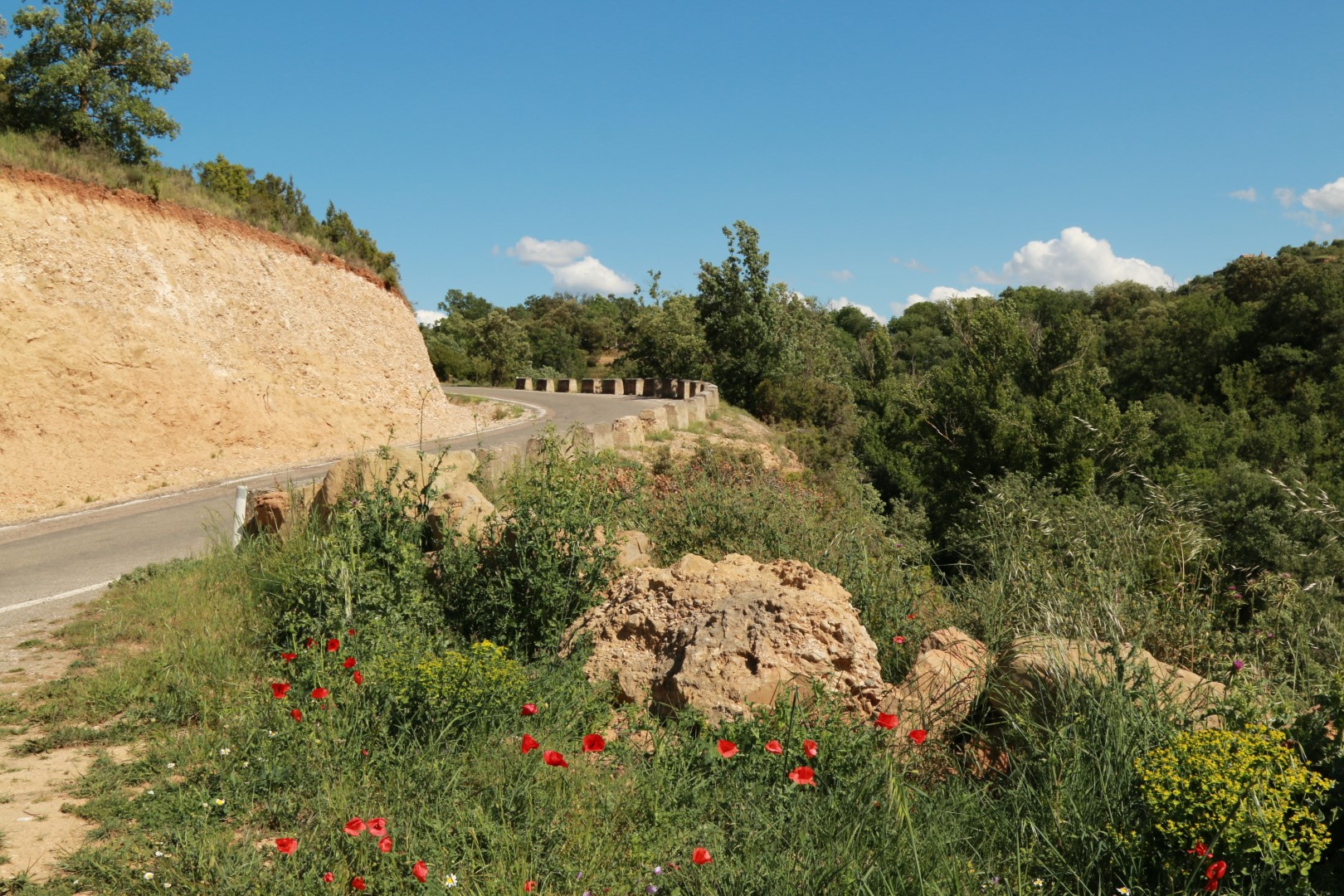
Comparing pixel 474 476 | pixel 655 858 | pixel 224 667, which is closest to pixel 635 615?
pixel 655 858

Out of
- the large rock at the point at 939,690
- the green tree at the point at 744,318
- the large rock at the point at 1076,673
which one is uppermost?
the green tree at the point at 744,318

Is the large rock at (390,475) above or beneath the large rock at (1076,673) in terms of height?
above

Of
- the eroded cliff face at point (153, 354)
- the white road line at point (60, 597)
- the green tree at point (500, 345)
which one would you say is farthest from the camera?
the green tree at point (500, 345)

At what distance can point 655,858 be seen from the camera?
121 inches

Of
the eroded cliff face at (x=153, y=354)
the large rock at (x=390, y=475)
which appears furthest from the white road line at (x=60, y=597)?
the eroded cliff face at (x=153, y=354)

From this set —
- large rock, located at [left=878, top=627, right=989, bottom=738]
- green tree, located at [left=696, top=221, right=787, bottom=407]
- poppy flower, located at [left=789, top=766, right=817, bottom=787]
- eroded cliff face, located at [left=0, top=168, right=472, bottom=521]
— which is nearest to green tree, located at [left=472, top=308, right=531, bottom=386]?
green tree, located at [left=696, top=221, right=787, bottom=407]

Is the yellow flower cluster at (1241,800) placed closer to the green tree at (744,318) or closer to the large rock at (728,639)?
the large rock at (728,639)

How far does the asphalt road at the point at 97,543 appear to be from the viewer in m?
7.61

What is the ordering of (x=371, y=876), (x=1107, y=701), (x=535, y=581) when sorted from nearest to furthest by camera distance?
(x=371, y=876)
(x=1107, y=701)
(x=535, y=581)

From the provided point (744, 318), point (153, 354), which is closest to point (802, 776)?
point (153, 354)

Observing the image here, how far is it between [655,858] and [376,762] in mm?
1413

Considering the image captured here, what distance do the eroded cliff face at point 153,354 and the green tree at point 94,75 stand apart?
306 centimetres

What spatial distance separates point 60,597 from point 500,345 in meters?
50.9

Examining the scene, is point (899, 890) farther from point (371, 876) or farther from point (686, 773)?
point (371, 876)
